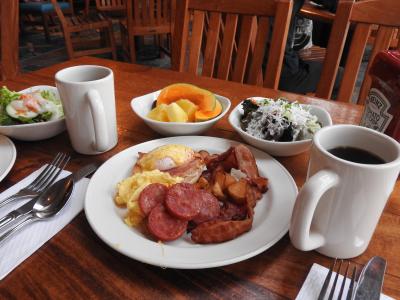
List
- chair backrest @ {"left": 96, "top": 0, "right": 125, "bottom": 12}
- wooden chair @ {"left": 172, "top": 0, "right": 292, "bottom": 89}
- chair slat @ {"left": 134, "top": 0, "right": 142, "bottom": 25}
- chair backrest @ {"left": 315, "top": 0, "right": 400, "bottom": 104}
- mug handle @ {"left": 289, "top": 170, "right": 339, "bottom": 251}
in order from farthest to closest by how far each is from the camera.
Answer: chair backrest @ {"left": 96, "top": 0, "right": 125, "bottom": 12} → chair slat @ {"left": 134, "top": 0, "right": 142, "bottom": 25} → wooden chair @ {"left": 172, "top": 0, "right": 292, "bottom": 89} → chair backrest @ {"left": 315, "top": 0, "right": 400, "bottom": 104} → mug handle @ {"left": 289, "top": 170, "right": 339, "bottom": 251}

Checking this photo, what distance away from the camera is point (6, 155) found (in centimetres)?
75

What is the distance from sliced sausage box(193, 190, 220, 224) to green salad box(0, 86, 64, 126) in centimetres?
51

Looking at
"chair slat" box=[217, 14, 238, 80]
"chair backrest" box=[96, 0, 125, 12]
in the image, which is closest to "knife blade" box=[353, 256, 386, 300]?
"chair slat" box=[217, 14, 238, 80]

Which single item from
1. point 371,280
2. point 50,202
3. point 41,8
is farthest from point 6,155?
point 41,8

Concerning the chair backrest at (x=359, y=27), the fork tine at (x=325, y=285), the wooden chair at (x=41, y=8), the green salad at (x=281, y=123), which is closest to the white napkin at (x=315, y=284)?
the fork tine at (x=325, y=285)

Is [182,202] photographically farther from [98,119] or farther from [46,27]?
[46,27]

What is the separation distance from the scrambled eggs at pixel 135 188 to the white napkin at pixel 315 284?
29 cm

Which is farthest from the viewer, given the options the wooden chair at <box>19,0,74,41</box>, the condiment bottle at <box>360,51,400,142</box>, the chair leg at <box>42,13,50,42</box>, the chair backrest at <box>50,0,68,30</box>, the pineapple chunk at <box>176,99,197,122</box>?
the chair leg at <box>42,13,50,42</box>

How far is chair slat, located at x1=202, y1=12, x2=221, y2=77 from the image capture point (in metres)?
1.42

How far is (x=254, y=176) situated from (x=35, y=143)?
0.60 m

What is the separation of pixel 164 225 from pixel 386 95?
1.71ft

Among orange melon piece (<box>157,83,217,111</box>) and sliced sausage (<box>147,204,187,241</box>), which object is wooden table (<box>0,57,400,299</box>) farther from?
orange melon piece (<box>157,83,217,111</box>)

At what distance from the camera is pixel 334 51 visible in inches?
48.9

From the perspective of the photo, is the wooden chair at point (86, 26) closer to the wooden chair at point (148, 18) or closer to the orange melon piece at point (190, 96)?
the wooden chair at point (148, 18)
